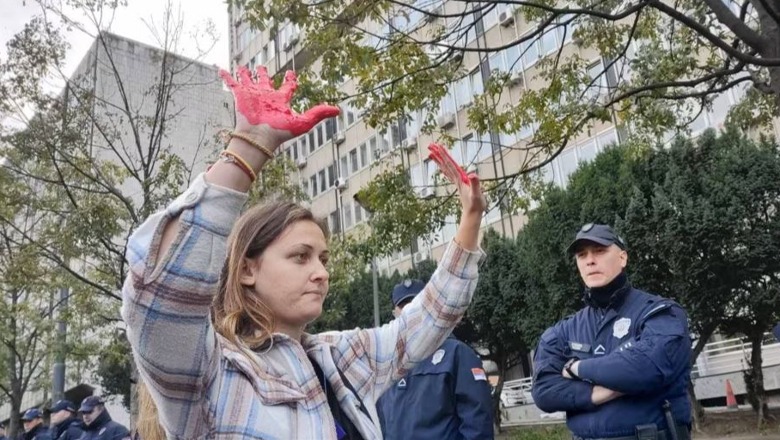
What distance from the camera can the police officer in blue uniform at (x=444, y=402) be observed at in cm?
402

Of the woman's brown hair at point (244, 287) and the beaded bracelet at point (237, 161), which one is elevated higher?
the beaded bracelet at point (237, 161)

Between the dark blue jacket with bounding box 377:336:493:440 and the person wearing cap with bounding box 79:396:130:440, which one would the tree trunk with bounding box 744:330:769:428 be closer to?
the dark blue jacket with bounding box 377:336:493:440

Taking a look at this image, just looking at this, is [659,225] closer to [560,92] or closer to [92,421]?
[560,92]

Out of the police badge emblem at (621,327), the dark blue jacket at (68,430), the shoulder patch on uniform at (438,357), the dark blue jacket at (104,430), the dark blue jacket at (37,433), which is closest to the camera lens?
the police badge emblem at (621,327)

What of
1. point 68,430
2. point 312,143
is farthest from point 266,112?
point 312,143

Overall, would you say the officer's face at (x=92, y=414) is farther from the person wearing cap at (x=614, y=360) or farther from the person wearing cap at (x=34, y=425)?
the person wearing cap at (x=614, y=360)

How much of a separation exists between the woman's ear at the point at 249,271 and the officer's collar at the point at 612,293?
7.71 feet

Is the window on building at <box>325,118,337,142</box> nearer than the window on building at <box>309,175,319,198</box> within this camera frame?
Yes

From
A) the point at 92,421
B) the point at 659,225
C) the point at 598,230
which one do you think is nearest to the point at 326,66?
the point at 598,230

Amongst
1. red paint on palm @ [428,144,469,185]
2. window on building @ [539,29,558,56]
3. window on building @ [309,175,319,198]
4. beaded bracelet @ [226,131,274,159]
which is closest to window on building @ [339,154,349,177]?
window on building @ [309,175,319,198]

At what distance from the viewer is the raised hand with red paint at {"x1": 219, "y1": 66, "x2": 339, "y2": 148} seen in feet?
4.45

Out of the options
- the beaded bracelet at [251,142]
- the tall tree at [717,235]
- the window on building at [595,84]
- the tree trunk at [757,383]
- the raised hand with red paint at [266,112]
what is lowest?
the tree trunk at [757,383]

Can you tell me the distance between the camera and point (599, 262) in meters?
3.54

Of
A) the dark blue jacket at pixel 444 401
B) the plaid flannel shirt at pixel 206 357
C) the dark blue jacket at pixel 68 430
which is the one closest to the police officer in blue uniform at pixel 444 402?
the dark blue jacket at pixel 444 401
